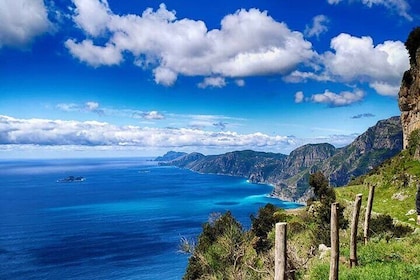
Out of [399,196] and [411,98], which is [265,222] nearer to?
[399,196]

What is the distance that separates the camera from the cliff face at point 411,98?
79056mm

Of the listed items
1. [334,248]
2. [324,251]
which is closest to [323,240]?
[324,251]

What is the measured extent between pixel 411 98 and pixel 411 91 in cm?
151

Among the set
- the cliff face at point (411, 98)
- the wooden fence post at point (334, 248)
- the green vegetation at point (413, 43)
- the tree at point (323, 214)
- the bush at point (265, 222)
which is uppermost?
the green vegetation at point (413, 43)

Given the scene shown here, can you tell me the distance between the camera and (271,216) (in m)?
67.6

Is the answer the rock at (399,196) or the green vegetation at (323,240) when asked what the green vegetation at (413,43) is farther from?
the rock at (399,196)

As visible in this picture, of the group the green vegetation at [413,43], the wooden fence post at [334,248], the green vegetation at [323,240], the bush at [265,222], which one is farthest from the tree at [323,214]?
the green vegetation at [413,43]

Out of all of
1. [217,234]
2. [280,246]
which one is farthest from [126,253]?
[280,246]

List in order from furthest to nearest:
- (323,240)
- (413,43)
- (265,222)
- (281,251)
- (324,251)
Answer: 1. (413,43)
2. (265,222)
3. (323,240)
4. (324,251)
5. (281,251)

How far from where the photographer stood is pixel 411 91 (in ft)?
266

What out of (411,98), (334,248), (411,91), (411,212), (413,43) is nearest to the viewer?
(334,248)

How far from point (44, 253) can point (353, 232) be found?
123 meters

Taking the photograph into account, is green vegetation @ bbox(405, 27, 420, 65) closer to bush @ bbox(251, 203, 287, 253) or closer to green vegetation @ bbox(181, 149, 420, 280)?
green vegetation @ bbox(181, 149, 420, 280)

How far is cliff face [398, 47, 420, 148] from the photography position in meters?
79.1
